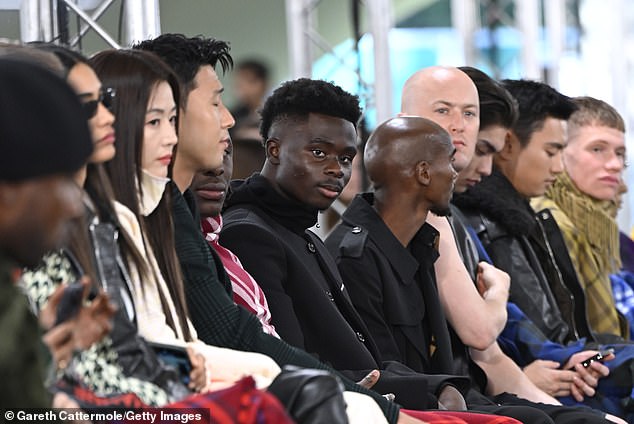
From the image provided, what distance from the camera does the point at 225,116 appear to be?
3441 mm

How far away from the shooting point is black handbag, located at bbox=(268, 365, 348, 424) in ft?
8.34

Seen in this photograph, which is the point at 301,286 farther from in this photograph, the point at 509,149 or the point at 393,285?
the point at 509,149

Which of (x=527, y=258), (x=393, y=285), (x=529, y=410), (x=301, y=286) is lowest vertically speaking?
(x=529, y=410)

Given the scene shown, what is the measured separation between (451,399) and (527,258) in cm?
151

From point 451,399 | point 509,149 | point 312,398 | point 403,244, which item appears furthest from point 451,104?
point 312,398

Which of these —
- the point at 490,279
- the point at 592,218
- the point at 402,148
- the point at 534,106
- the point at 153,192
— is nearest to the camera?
the point at 153,192

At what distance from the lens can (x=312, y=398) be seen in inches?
100

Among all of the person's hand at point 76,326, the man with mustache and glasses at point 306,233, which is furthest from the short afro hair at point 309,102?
the person's hand at point 76,326

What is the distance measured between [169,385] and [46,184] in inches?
24.6

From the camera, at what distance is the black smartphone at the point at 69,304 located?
2270 mm

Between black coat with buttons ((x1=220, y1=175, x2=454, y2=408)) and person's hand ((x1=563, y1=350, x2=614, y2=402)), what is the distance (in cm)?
110

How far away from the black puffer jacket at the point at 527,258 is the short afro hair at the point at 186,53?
172cm

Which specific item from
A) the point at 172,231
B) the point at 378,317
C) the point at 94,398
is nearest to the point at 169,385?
the point at 94,398

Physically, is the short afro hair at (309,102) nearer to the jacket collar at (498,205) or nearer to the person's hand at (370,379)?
the person's hand at (370,379)
